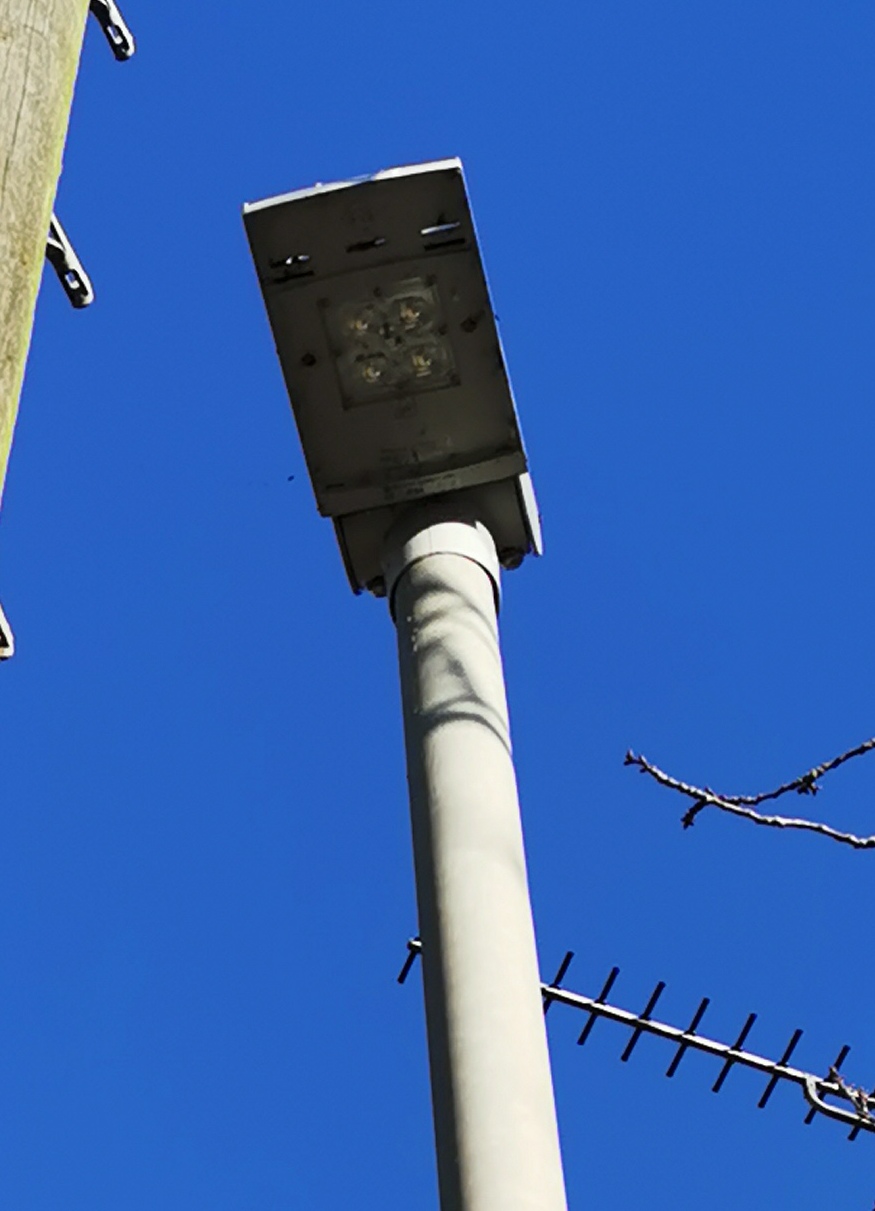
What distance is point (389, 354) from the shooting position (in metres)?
5.86

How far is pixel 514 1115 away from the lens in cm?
403

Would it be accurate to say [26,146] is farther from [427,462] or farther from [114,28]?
[427,462]

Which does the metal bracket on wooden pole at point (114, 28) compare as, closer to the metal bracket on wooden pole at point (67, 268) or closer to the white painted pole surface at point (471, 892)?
the metal bracket on wooden pole at point (67, 268)

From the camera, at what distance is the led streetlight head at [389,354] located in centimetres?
561

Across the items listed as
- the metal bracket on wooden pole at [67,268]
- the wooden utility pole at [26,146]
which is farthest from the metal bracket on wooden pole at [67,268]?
the wooden utility pole at [26,146]

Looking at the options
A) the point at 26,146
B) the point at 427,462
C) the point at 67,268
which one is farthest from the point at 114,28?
the point at 427,462

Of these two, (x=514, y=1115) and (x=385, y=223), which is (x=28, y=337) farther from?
(x=385, y=223)

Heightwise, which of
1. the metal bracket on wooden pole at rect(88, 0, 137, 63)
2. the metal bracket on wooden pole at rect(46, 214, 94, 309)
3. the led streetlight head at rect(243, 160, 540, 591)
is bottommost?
the metal bracket on wooden pole at rect(46, 214, 94, 309)

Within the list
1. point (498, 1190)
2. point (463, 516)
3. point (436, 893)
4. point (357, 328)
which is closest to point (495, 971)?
point (436, 893)

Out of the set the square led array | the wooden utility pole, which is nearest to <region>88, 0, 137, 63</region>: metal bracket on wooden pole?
the wooden utility pole

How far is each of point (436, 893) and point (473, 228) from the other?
2.04 metres

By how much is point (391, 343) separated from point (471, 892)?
6.47 ft

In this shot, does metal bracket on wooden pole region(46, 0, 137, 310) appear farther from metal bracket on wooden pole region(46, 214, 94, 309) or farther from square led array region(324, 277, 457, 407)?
square led array region(324, 277, 457, 407)

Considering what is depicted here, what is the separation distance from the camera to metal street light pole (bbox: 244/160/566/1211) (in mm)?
4695
